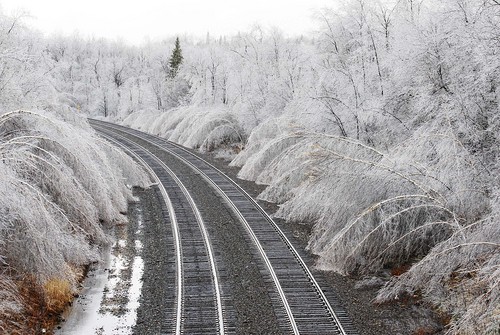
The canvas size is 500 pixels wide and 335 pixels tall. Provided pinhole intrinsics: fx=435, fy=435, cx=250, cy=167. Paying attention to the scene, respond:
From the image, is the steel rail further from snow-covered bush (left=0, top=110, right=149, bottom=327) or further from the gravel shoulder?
the gravel shoulder

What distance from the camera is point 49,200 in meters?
14.3

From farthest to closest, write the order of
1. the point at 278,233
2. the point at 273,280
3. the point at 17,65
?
the point at 17,65, the point at 278,233, the point at 273,280

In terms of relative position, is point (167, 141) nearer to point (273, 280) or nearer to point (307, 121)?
point (307, 121)

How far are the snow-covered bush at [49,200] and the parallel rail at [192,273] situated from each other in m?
2.76

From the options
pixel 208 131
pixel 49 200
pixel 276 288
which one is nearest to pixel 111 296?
pixel 49 200

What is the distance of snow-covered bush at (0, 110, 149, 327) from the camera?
12102 mm

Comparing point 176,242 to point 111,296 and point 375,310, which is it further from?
point 375,310

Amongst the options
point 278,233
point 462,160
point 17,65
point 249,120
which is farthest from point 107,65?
point 462,160

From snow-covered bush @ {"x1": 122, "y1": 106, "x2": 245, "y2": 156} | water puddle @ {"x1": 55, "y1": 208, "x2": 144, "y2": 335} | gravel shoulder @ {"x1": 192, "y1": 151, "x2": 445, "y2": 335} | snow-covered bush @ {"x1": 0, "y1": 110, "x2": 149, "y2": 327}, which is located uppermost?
snow-covered bush @ {"x1": 122, "y1": 106, "x2": 245, "y2": 156}

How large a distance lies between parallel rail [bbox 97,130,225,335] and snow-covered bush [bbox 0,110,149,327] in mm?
2765

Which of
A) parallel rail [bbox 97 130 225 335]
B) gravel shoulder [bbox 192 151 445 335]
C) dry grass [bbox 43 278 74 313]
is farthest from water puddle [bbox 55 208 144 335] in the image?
gravel shoulder [bbox 192 151 445 335]

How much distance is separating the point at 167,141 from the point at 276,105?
1272 centimetres

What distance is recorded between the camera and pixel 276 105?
112 feet

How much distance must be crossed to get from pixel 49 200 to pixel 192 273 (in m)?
5.30
